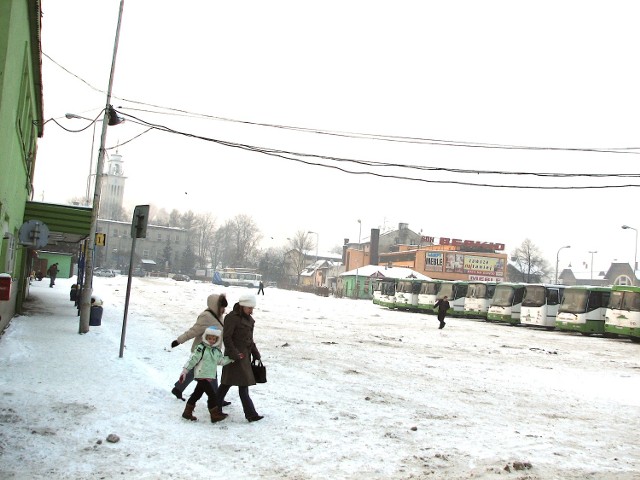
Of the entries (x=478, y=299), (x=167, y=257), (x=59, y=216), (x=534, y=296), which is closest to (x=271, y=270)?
(x=167, y=257)

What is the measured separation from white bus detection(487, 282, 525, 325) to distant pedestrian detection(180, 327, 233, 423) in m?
32.6

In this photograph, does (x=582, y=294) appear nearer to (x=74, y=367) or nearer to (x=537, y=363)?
(x=537, y=363)

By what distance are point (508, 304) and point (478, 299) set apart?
12.4 feet

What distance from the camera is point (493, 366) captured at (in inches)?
613

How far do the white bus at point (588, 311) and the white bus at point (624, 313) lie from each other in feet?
3.52

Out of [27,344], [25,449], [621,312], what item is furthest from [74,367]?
[621,312]

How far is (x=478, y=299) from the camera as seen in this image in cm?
4150

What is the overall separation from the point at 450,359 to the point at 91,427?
11463 mm

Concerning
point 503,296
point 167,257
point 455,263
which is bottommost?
point 503,296

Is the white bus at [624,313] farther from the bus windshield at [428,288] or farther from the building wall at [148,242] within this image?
the building wall at [148,242]

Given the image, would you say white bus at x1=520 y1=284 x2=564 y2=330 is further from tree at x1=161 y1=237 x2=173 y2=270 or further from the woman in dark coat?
tree at x1=161 y1=237 x2=173 y2=270

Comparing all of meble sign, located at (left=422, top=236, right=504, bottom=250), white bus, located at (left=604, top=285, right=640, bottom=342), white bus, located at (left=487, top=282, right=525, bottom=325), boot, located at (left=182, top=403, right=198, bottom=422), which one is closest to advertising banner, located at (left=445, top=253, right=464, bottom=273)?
meble sign, located at (left=422, top=236, right=504, bottom=250)

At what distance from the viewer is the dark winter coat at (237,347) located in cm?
766

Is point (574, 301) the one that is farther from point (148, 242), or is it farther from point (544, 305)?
point (148, 242)
